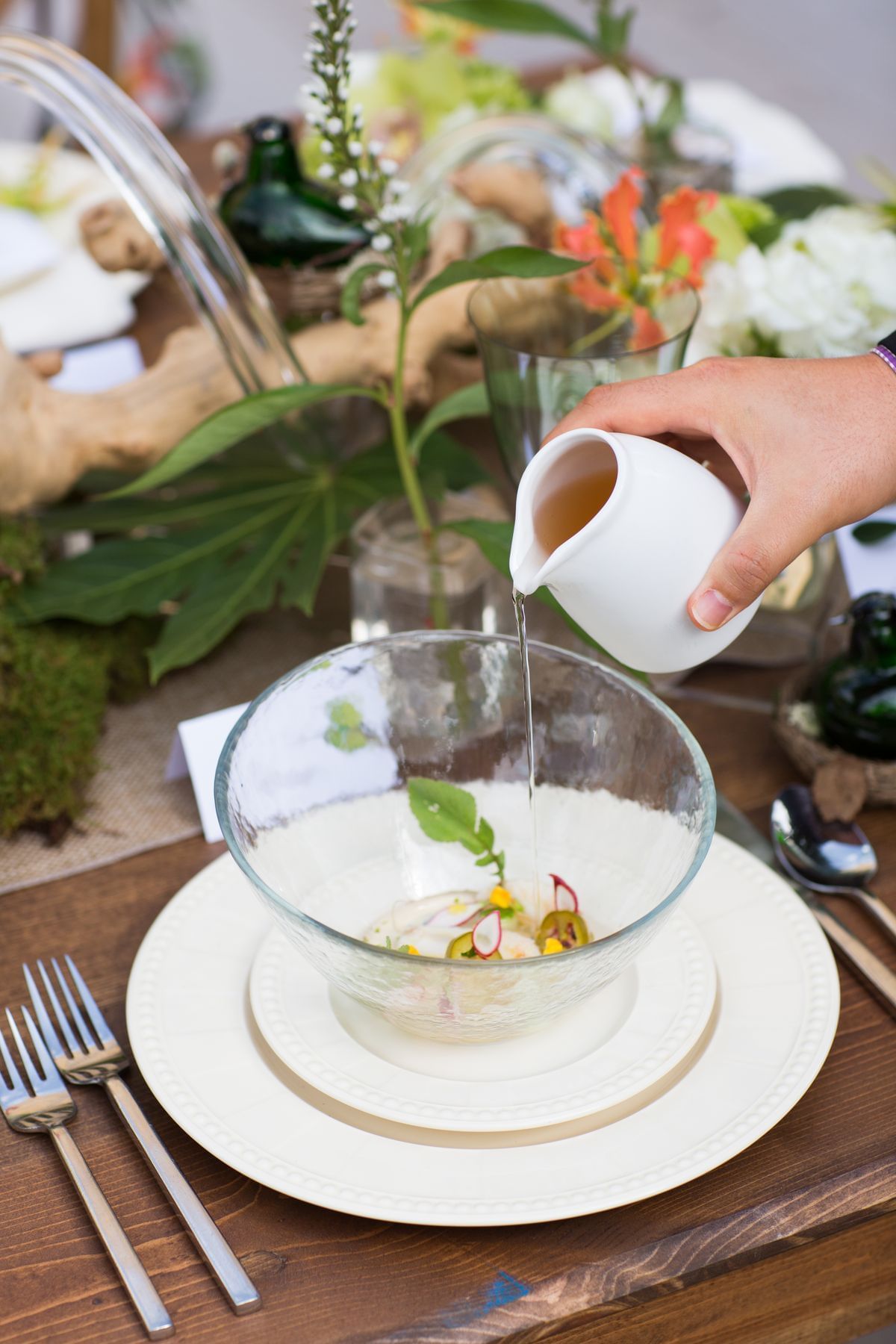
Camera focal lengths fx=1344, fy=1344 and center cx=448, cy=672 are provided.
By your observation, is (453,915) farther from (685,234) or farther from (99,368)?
(99,368)

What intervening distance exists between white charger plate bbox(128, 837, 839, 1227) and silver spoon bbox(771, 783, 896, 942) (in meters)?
0.06

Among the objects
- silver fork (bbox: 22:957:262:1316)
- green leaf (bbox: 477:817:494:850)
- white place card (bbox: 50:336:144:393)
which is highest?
white place card (bbox: 50:336:144:393)

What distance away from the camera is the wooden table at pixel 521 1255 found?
1.76ft

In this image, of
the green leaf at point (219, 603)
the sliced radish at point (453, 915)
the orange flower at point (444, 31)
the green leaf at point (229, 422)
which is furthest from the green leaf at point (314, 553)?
the orange flower at point (444, 31)

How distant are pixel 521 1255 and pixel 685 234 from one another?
69 cm

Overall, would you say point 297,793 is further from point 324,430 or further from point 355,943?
point 324,430

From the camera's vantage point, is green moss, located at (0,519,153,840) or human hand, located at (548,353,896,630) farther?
green moss, located at (0,519,153,840)

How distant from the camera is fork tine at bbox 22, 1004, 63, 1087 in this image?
643 millimetres

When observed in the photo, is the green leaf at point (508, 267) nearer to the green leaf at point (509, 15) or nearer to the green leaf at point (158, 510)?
the green leaf at point (158, 510)

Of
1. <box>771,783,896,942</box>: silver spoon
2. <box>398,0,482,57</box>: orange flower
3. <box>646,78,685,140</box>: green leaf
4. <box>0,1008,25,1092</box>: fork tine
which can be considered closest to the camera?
<box>0,1008,25,1092</box>: fork tine

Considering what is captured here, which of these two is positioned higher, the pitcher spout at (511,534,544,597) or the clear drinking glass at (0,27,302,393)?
the clear drinking glass at (0,27,302,393)

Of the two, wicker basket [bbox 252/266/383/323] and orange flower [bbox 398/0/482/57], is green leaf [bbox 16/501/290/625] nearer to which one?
wicker basket [bbox 252/266/383/323]

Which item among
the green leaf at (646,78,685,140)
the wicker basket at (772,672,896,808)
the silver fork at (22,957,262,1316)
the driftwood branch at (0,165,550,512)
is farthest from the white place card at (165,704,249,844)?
the green leaf at (646,78,685,140)

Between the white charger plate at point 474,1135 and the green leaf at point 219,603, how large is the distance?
0.23 meters
